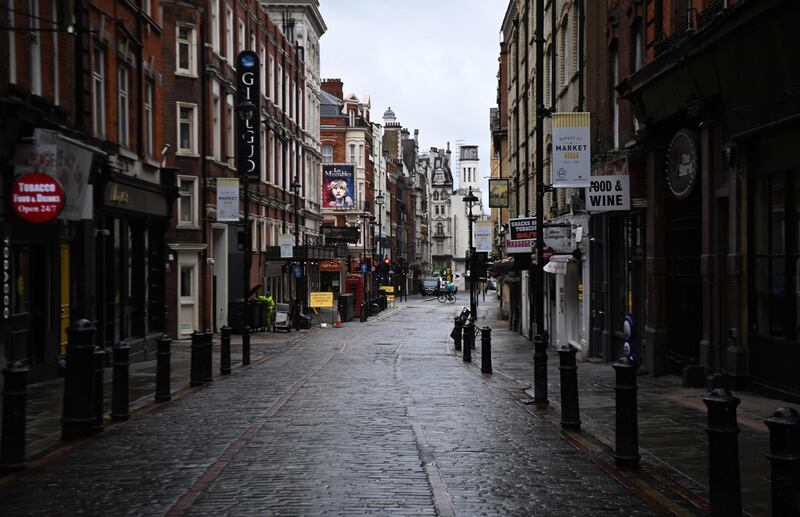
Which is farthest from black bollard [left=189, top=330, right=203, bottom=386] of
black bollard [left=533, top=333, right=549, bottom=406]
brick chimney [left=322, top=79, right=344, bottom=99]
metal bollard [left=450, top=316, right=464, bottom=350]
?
brick chimney [left=322, top=79, right=344, bottom=99]

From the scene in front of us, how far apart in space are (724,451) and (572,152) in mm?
13133

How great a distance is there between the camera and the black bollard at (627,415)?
9.67 m

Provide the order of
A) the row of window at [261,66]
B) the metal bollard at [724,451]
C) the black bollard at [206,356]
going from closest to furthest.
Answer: the metal bollard at [724,451] < the black bollard at [206,356] < the row of window at [261,66]

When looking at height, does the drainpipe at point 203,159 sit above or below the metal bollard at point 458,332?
above

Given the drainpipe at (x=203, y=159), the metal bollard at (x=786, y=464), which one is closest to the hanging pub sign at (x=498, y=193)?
the drainpipe at (x=203, y=159)

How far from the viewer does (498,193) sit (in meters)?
44.5

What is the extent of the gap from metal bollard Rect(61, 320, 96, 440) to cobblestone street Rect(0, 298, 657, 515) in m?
0.29

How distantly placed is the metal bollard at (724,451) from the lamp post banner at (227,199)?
26.2 metres

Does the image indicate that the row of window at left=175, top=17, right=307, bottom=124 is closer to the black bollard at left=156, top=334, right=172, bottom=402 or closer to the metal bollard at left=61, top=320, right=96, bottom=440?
the black bollard at left=156, top=334, right=172, bottom=402

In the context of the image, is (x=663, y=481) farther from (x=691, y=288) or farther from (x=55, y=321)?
(x=55, y=321)

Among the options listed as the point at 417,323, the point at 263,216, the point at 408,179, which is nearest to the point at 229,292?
the point at 263,216

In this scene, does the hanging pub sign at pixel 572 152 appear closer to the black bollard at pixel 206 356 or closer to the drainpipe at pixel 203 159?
the black bollard at pixel 206 356

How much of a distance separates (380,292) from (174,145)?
3939cm

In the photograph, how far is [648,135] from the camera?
1923 cm
